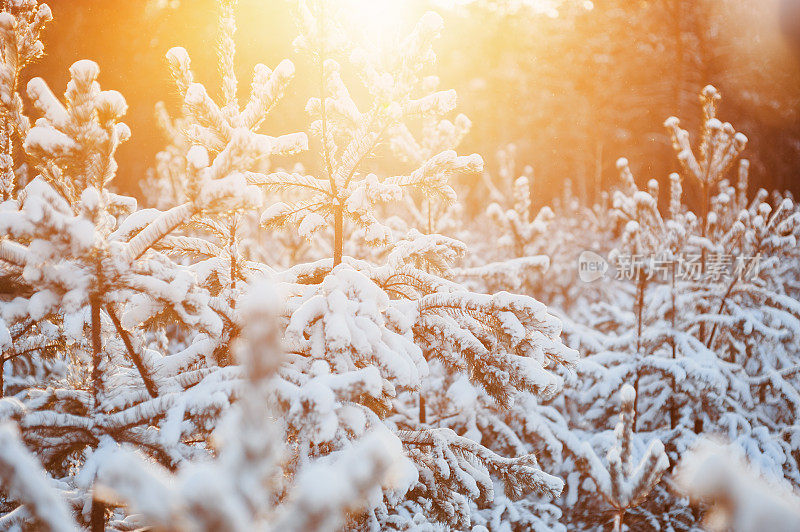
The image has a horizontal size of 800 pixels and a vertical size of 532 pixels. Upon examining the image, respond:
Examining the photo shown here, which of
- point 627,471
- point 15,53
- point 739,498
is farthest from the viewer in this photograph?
point 15,53

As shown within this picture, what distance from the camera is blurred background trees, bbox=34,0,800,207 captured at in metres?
17.6

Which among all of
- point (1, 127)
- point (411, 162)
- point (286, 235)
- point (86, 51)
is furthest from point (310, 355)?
point (86, 51)

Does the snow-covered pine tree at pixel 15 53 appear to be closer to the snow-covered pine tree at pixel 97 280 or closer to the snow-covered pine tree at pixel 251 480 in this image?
the snow-covered pine tree at pixel 97 280

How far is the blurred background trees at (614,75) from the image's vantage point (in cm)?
1764

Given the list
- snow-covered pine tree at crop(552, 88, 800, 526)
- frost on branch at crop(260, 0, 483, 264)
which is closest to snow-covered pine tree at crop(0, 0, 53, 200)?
frost on branch at crop(260, 0, 483, 264)

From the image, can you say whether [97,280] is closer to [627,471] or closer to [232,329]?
[232,329]

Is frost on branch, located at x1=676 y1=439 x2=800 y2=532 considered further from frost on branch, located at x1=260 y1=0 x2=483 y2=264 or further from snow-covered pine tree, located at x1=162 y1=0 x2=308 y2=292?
frost on branch, located at x1=260 y1=0 x2=483 y2=264

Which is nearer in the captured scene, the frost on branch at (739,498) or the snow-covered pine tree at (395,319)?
the frost on branch at (739,498)

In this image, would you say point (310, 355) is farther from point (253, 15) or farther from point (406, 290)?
point (253, 15)

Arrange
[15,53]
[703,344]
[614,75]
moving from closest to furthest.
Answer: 1. [15,53]
2. [703,344]
3. [614,75]

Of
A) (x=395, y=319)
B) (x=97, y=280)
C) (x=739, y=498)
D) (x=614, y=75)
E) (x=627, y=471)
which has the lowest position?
(x=627, y=471)

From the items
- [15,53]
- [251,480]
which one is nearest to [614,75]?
[15,53]

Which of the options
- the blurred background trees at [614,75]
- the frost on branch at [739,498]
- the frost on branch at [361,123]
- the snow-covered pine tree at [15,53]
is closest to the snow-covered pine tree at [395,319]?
the frost on branch at [361,123]

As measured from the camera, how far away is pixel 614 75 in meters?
18.6
